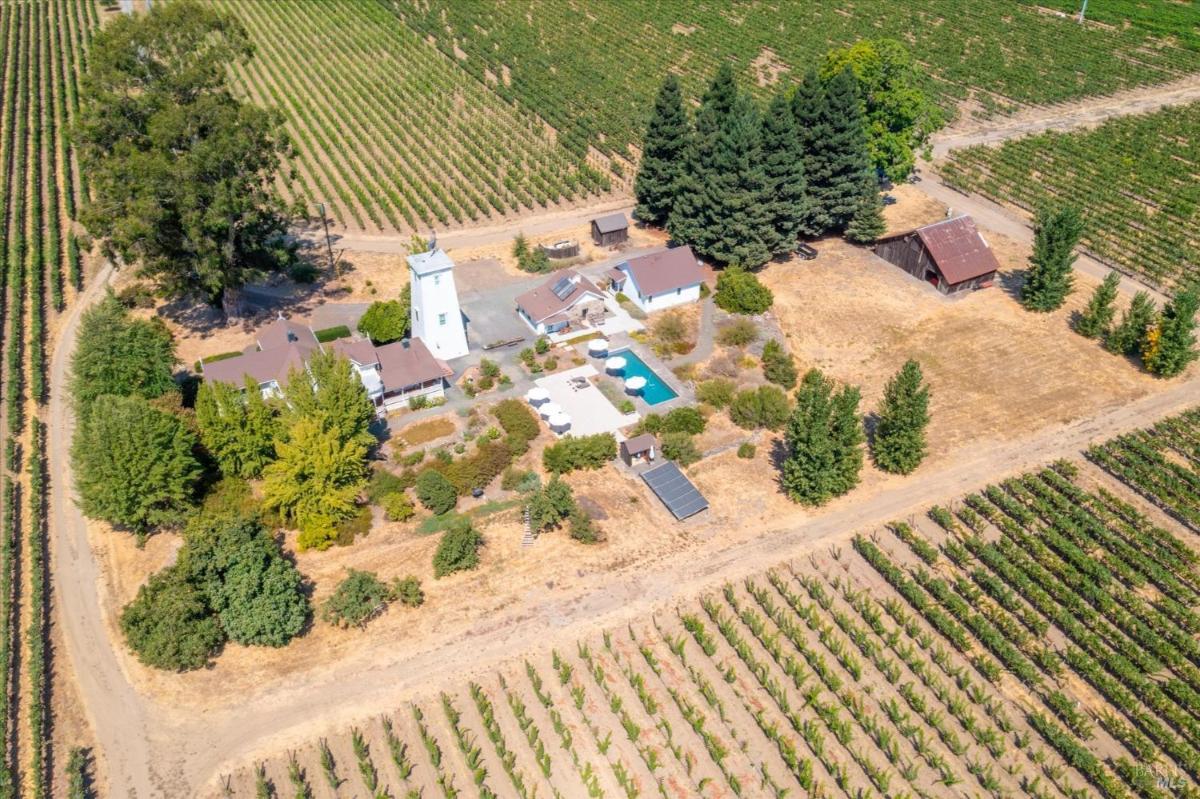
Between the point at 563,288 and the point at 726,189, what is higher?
A: the point at 726,189

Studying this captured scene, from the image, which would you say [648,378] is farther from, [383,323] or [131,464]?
[131,464]

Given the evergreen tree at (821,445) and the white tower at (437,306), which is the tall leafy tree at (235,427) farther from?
the evergreen tree at (821,445)

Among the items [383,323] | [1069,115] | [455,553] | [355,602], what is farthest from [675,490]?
[1069,115]

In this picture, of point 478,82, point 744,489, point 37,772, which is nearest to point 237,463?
point 37,772

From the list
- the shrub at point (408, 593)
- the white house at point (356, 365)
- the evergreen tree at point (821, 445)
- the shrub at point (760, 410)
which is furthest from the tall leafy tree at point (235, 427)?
the evergreen tree at point (821, 445)

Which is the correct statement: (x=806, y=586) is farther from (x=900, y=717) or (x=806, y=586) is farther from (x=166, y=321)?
(x=166, y=321)

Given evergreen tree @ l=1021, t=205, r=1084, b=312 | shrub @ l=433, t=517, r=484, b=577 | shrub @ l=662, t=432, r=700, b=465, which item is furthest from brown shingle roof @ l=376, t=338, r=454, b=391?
evergreen tree @ l=1021, t=205, r=1084, b=312
